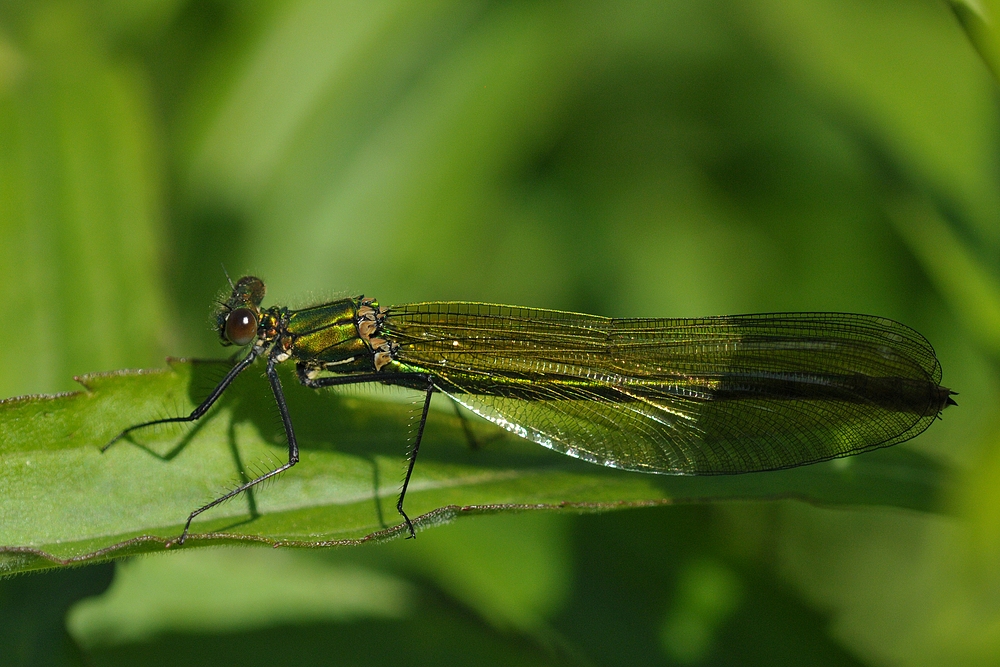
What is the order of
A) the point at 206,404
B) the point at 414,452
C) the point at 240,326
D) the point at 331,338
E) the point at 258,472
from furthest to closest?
1. the point at 331,338
2. the point at 240,326
3. the point at 414,452
4. the point at 206,404
5. the point at 258,472

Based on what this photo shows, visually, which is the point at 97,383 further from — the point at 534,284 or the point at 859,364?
the point at 534,284

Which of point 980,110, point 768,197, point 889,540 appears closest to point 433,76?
point 768,197

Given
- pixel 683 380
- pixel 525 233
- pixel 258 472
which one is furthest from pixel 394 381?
pixel 525 233

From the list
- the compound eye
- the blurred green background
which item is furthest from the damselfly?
the blurred green background

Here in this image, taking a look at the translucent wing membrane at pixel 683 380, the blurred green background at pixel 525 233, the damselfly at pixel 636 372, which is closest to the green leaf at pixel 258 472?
the damselfly at pixel 636 372

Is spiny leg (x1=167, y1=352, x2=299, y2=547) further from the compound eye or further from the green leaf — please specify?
the compound eye

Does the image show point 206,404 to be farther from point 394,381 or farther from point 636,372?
point 636,372

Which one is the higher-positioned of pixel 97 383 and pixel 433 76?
pixel 433 76
